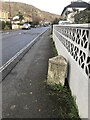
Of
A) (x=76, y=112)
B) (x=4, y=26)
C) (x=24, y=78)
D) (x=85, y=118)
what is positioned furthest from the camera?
(x=4, y=26)

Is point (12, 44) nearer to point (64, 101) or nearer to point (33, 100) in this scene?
point (33, 100)

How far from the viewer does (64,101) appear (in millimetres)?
6582

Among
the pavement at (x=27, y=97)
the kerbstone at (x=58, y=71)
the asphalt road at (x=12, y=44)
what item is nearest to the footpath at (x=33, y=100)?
the pavement at (x=27, y=97)

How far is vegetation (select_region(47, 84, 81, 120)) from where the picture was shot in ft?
18.4

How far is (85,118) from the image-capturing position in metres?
4.85

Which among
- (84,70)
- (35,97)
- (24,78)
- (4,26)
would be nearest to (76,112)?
(84,70)

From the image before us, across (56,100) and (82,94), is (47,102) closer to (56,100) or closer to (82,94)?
(56,100)

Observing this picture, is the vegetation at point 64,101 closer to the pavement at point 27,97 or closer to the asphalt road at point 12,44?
the pavement at point 27,97

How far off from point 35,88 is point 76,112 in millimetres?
2315

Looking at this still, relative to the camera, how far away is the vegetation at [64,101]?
562cm

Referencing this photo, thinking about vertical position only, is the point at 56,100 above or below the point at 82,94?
below

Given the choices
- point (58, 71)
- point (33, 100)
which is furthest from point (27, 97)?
point (58, 71)

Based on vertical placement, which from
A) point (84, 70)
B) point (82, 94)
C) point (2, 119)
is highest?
point (84, 70)

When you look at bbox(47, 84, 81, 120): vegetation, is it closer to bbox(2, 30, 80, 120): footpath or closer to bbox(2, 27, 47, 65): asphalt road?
bbox(2, 30, 80, 120): footpath
